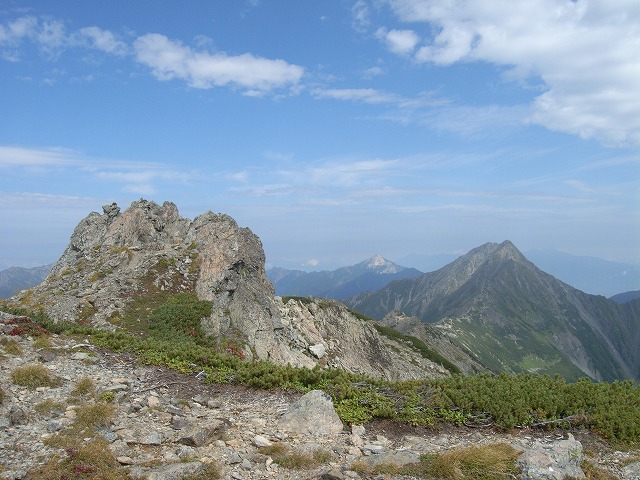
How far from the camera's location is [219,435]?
11727 millimetres

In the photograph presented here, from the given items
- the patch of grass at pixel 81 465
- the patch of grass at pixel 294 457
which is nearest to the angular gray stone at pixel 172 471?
the patch of grass at pixel 81 465

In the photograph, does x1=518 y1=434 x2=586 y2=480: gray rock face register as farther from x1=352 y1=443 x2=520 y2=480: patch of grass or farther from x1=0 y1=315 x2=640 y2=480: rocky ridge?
x1=352 y1=443 x2=520 y2=480: patch of grass

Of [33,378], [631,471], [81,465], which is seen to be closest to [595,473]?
[631,471]

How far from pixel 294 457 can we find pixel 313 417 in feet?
8.00

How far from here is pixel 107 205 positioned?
6944 centimetres

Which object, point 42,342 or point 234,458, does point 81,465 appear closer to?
point 234,458

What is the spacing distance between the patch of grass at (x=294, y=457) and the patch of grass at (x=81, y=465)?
136 inches

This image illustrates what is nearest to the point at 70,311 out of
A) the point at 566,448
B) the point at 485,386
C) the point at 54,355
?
the point at 54,355

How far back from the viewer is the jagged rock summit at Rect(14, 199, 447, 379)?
3647 cm

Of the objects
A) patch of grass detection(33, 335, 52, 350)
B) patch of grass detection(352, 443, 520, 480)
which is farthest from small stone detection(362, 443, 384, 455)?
patch of grass detection(33, 335, 52, 350)

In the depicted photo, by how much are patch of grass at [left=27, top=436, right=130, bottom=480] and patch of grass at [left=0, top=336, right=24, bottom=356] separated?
865cm

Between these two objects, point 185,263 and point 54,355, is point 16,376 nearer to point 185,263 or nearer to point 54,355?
point 54,355

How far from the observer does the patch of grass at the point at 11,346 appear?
668 inches

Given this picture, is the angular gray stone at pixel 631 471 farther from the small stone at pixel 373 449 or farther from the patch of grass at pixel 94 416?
the patch of grass at pixel 94 416
